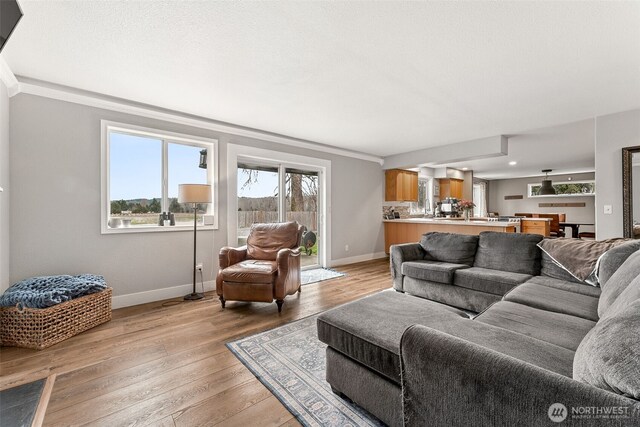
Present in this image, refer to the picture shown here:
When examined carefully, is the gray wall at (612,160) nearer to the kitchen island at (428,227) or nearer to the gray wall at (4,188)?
the kitchen island at (428,227)

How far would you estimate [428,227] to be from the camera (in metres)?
5.58

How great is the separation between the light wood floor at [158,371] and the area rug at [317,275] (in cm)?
118

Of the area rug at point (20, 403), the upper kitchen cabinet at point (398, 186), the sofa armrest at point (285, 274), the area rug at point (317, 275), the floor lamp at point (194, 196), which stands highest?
the upper kitchen cabinet at point (398, 186)

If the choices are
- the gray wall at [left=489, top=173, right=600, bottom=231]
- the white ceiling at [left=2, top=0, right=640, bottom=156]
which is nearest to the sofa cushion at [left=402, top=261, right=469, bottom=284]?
the white ceiling at [left=2, top=0, right=640, bottom=156]

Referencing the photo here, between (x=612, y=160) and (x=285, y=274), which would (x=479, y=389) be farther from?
(x=612, y=160)

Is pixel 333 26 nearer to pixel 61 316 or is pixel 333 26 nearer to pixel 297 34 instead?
pixel 297 34

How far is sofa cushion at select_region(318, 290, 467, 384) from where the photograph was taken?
1.28m

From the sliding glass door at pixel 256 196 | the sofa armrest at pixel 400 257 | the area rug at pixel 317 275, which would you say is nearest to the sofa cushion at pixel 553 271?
the sofa armrest at pixel 400 257

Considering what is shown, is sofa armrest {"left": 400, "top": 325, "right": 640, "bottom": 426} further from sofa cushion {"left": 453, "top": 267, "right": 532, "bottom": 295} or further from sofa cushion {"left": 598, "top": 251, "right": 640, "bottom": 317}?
sofa cushion {"left": 453, "top": 267, "right": 532, "bottom": 295}

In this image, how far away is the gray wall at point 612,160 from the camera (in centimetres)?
340

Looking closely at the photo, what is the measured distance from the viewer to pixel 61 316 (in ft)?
7.48

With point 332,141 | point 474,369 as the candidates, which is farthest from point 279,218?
point 474,369

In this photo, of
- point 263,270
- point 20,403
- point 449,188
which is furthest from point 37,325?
point 449,188

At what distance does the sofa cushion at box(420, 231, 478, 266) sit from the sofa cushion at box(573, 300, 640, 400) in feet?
8.35
